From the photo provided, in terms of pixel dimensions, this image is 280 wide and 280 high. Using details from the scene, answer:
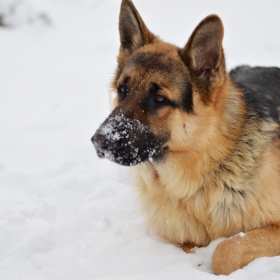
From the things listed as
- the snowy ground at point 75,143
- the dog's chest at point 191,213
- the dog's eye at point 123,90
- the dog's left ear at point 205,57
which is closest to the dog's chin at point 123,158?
the dog's chest at point 191,213

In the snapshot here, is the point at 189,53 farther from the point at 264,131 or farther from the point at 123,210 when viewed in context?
the point at 123,210

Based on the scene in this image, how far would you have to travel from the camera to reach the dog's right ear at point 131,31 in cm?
429

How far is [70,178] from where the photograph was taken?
5664 millimetres

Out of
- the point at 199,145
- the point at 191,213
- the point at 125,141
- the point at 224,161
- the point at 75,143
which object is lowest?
the point at 191,213

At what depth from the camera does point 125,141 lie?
11.8 ft

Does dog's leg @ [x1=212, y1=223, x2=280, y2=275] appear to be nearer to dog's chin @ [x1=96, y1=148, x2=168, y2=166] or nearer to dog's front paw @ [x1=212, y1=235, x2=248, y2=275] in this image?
dog's front paw @ [x1=212, y1=235, x2=248, y2=275]

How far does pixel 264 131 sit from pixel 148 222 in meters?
1.61

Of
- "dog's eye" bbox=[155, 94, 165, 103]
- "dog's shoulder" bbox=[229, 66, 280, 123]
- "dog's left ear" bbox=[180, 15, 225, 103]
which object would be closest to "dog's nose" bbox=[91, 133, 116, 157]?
"dog's eye" bbox=[155, 94, 165, 103]

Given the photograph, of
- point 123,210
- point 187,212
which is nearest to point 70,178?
point 123,210

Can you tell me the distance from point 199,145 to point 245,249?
1.04 meters

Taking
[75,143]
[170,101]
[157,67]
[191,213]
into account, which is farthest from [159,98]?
[75,143]

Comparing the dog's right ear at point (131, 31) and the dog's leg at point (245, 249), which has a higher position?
the dog's right ear at point (131, 31)

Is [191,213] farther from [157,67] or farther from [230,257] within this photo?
[157,67]

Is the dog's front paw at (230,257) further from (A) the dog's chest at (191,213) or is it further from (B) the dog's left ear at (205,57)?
(B) the dog's left ear at (205,57)
